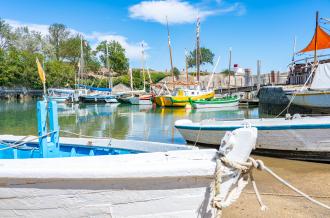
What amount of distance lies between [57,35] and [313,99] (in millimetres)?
81857

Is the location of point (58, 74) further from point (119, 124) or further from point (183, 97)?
point (119, 124)

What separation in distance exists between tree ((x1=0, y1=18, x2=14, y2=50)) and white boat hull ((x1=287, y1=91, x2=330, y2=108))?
76040 millimetres

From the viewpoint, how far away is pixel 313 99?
1978cm

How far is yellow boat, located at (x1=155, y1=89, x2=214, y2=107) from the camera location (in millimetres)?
41312

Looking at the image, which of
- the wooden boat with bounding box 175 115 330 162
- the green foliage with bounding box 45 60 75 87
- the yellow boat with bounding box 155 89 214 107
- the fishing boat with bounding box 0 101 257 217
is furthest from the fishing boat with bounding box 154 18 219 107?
the fishing boat with bounding box 0 101 257 217

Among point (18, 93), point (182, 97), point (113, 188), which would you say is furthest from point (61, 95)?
point (113, 188)

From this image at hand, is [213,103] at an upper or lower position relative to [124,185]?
lower

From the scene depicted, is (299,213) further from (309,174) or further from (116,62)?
(116,62)

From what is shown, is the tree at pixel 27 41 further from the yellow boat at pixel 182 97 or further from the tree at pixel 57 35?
the yellow boat at pixel 182 97

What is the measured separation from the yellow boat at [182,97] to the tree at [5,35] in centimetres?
5288

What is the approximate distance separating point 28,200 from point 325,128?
802cm

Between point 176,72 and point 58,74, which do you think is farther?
point 176,72

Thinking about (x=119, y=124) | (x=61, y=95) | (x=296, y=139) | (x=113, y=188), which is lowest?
(x=119, y=124)

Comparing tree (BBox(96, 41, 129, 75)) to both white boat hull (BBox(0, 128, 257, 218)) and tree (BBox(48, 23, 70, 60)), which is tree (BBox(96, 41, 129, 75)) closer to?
tree (BBox(48, 23, 70, 60))
